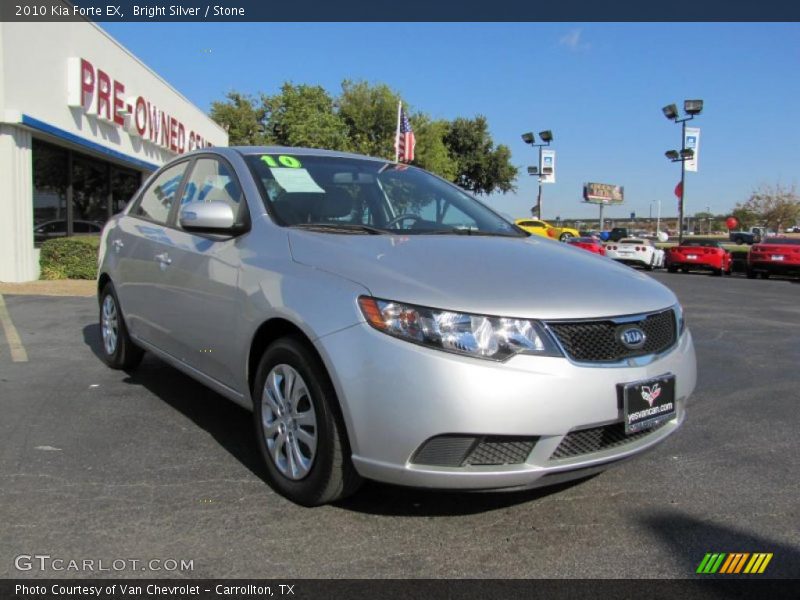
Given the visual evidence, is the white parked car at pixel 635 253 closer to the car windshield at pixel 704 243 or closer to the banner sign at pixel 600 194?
the car windshield at pixel 704 243

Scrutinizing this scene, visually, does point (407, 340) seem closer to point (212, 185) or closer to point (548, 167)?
point (212, 185)

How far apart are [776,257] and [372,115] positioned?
853 inches

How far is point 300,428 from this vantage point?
9.59 ft

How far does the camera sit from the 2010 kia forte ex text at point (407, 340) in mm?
2465

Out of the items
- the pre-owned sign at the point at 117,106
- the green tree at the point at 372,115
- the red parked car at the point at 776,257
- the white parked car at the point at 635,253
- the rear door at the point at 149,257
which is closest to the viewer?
the rear door at the point at 149,257

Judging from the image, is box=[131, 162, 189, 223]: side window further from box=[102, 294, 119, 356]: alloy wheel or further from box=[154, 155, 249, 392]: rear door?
box=[102, 294, 119, 356]: alloy wheel

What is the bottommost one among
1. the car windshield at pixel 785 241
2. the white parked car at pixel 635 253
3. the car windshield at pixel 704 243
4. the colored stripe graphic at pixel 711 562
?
the colored stripe graphic at pixel 711 562

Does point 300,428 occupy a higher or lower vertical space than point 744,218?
lower

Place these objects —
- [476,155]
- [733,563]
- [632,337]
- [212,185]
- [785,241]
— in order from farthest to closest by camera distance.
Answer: [476,155] → [785,241] → [212,185] → [632,337] → [733,563]


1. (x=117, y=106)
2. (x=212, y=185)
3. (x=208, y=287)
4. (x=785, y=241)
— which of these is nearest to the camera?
(x=208, y=287)

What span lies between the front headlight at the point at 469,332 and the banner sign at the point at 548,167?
1554 inches

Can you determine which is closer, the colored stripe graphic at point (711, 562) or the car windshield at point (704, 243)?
the colored stripe graphic at point (711, 562)

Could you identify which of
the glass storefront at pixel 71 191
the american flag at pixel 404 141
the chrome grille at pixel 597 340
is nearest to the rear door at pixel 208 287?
the chrome grille at pixel 597 340

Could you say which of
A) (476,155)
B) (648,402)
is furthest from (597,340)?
(476,155)
